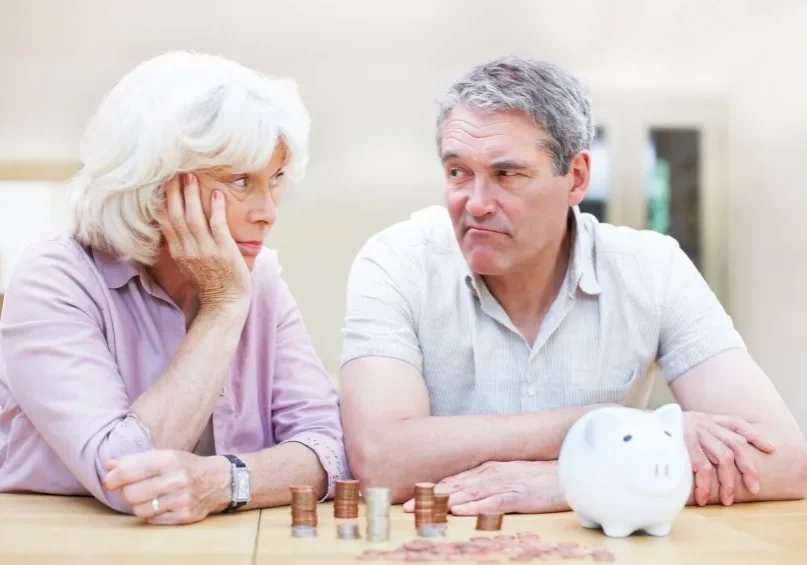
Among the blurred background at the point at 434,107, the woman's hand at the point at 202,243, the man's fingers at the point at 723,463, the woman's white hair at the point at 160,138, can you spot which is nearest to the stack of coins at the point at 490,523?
the man's fingers at the point at 723,463

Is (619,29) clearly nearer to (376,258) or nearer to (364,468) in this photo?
(376,258)

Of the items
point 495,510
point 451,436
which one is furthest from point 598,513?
point 451,436

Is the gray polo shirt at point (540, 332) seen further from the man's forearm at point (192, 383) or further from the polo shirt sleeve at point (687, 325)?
the man's forearm at point (192, 383)

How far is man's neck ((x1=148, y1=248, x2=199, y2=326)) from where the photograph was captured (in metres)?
2.02

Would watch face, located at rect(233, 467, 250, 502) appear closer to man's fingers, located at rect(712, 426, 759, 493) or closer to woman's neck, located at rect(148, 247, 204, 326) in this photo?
woman's neck, located at rect(148, 247, 204, 326)

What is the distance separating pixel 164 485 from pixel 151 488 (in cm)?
2

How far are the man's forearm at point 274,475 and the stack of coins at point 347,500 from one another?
0.14ft

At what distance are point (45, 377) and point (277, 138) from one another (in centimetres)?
58

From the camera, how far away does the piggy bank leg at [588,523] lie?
5.28 ft

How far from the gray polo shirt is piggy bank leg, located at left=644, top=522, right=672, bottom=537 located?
606mm

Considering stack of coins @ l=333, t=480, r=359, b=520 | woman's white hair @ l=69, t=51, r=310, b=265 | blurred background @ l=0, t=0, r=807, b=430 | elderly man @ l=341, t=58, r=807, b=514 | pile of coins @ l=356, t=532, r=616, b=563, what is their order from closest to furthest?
pile of coins @ l=356, t=532, r=616, b=563 → stack of coins @ l=333, t=480, r=359, b=520 → woman's white hair @ l=69, t=51, r=310, b=265 → elderly man @ l=341, t=58, r=807, b=514 → blurred background @ l=0, t=0, r=807, b=430

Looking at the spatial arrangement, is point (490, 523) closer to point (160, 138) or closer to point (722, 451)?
point (722, 451)

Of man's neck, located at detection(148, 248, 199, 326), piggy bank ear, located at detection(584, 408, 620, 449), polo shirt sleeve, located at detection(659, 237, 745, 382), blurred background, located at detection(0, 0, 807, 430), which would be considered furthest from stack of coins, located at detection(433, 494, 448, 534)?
blurred background, located at detection(0, 0, 807, 430)

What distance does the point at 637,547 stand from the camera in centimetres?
151
